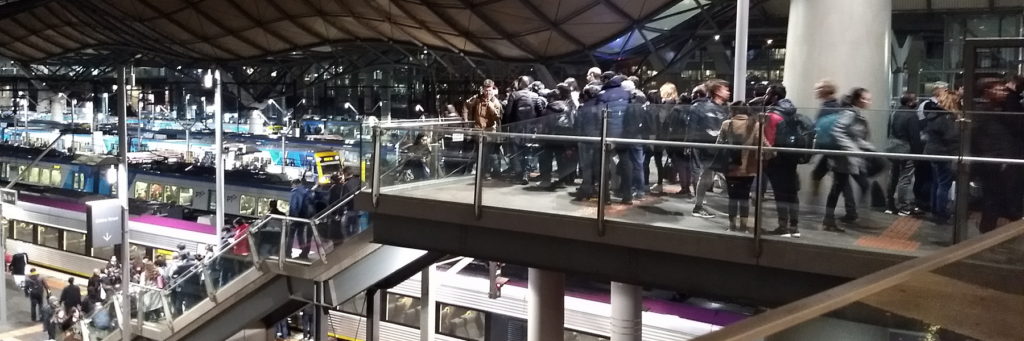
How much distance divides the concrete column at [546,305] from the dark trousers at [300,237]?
9.27ft

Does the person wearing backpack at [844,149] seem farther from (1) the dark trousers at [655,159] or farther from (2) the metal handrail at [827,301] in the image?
(2) the metal handrail at [827,301]

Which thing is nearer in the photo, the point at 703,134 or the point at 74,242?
the point at 703,134

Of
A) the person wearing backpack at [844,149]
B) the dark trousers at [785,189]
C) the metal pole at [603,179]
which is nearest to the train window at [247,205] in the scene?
the metal pole at [603,179]

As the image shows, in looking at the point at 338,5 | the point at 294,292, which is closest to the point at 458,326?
the point at 294,292

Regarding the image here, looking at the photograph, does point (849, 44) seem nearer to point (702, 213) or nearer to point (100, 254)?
point (702, 213)

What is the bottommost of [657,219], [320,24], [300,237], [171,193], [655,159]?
[171,193]

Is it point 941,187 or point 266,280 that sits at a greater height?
point 941,187

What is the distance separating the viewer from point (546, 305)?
1083 centimetres

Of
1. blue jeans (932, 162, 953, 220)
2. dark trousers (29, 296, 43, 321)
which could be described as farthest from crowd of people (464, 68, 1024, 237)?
dark trousers (29, 296, 43, 321)

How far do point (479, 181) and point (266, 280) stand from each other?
419 cm

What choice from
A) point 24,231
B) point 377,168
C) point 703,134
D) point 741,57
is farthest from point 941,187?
point 24,231

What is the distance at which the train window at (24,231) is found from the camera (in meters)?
26.1

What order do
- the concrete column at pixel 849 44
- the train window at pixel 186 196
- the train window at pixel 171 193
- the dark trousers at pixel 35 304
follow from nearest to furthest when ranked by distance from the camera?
the concrete column at pixel 849 44, the dark trousers at pixel 35 304, the train window at pixel 186 196, the train window at pixel 171 193

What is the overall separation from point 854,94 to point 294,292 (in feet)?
23.1
